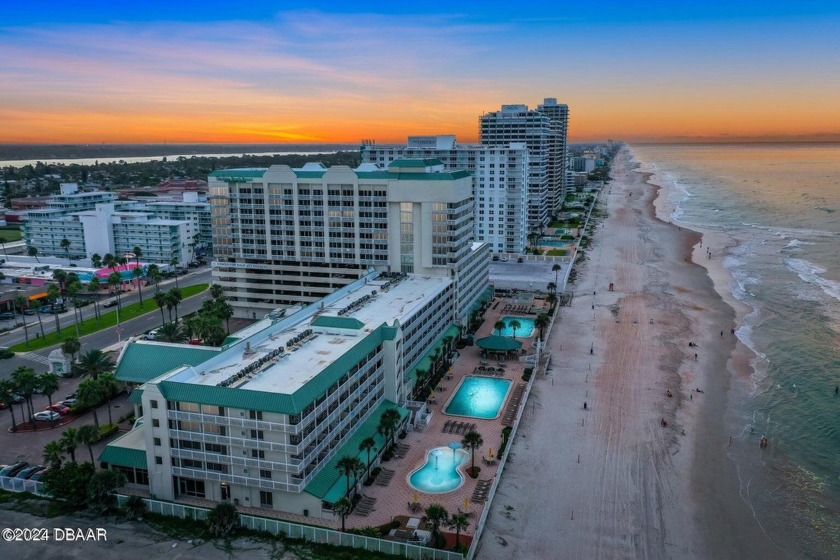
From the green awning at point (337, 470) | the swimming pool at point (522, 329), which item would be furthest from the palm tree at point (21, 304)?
the swimming pool at point (522, 329)

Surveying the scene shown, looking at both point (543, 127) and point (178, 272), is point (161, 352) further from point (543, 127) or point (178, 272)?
point (543, 127)

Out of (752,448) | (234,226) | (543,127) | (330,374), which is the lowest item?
(752,448)

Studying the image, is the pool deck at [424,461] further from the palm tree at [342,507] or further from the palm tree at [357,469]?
the palm tree at [342,507]

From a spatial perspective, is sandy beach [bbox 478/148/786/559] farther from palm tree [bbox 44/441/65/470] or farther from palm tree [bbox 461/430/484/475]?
palm tree [bbox 44/441/65/470]

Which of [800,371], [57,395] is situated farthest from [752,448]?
[57,395]

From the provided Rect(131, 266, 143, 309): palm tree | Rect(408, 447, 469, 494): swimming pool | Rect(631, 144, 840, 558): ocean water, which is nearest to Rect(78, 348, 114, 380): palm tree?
Rect(408, 447, 469, 494): swimming pool
